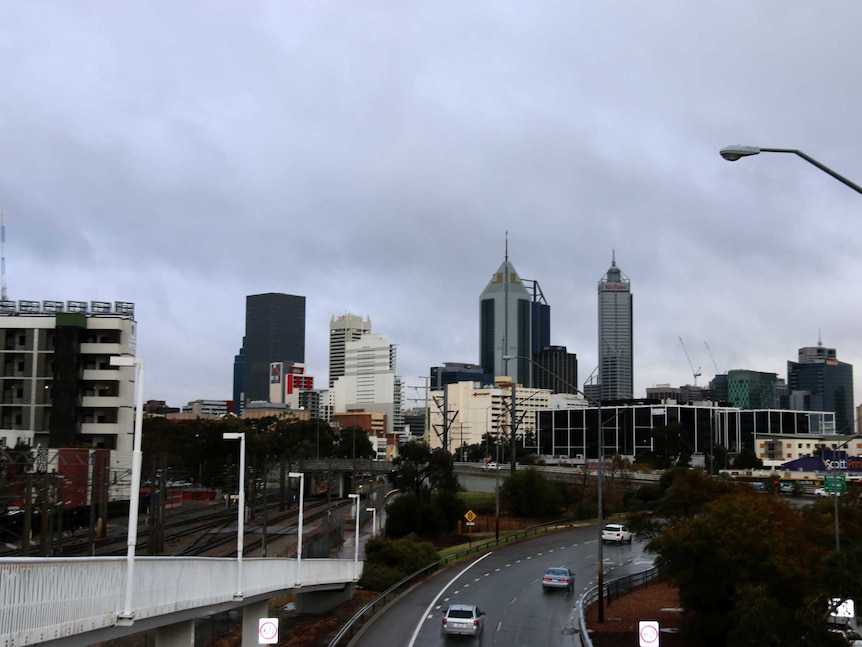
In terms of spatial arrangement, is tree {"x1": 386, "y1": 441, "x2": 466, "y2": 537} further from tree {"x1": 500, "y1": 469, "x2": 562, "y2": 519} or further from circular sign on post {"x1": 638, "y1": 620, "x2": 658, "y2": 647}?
circular sign on post {"x1": 638, "y1": 620, "x2": 658, "y2": 647}

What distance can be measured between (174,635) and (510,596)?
26.8m

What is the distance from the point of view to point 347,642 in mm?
35875

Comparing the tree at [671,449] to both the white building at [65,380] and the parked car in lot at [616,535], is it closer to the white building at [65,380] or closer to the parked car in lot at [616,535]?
the parked car in lot at [616,535]

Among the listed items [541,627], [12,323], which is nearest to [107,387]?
[12,323]

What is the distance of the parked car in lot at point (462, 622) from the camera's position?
37.2 m

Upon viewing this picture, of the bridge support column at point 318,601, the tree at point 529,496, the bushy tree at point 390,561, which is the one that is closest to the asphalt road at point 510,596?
the bushy tree at point 390,561

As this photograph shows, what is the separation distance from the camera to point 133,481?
699 inches

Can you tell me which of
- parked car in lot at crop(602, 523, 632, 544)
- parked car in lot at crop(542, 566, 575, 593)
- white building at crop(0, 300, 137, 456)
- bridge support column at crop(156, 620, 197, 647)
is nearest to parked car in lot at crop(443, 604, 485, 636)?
parked car in lot at crop(542, 566, 575, 593)

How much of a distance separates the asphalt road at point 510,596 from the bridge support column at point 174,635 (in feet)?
37.7

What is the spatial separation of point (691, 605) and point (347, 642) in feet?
42.0

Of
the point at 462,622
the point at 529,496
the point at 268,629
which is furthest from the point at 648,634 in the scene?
the point at 529,496

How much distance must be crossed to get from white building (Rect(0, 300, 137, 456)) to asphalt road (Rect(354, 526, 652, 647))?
142 ft

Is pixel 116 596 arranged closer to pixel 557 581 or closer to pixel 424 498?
pixel 557 581

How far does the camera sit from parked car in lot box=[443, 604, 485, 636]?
3725 centimetres
